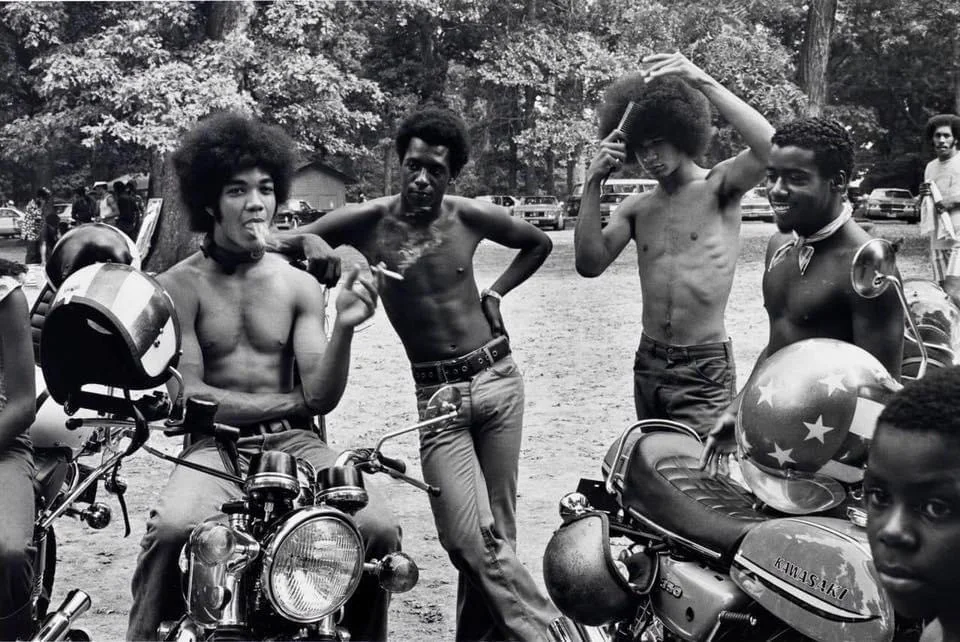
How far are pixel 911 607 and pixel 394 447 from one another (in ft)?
22.9

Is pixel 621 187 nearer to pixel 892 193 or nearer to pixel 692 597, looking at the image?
pixel 892 193

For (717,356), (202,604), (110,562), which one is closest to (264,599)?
(202,604)

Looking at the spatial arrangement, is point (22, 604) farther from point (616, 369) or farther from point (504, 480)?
point (616, 369)

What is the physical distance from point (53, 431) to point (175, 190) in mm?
16407

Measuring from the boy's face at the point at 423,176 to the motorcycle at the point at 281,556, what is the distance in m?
2.02

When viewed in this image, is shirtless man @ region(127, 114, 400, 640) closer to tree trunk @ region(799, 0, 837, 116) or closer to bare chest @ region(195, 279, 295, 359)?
bare chest @ region(195, 279, 295, 359)

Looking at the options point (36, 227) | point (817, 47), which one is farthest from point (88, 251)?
point (36, 227)

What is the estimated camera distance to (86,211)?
21.8 meters

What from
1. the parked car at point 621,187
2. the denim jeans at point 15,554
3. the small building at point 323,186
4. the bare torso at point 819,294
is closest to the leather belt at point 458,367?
the bare torso at point 819,294

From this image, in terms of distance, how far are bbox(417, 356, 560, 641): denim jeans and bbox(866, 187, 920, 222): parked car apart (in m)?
39.7

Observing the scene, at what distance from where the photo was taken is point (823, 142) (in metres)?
3.78

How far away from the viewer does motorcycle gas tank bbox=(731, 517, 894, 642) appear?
8.84 feet

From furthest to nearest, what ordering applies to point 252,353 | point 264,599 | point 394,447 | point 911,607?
point 394,447 → point 252,353 → point 264,599 → point 911,607

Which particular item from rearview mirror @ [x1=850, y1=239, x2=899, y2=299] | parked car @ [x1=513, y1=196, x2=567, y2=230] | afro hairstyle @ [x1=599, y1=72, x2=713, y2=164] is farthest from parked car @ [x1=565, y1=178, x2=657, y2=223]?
rearview mirror @ [x1=850, y1=239, x2=899, y2=299]
